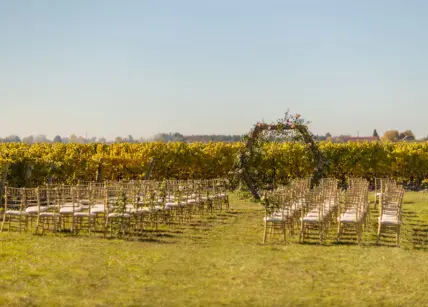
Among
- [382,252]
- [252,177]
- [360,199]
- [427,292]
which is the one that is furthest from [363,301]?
[252,177]

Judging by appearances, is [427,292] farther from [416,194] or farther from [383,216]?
[416,194]

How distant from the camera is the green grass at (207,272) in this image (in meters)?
8.04

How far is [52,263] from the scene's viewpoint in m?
10.1

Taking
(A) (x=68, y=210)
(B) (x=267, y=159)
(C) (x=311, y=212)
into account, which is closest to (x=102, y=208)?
(A) (x=68, y=210)

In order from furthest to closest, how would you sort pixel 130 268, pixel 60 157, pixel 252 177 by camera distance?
pixel 60 157 → pixel 252 177 → pixel 130 268

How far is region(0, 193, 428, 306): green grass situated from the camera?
8.04 metres

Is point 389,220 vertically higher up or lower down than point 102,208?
lower down

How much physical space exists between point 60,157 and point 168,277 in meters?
14.5

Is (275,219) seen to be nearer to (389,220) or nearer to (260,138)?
(389,220)

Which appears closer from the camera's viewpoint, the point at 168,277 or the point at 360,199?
the point at 168,277

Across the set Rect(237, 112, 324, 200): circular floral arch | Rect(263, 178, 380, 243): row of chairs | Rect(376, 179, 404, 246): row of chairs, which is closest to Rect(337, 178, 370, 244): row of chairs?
Rect(263, 178, 380, 243): row of chairs

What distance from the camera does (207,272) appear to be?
31.5ft

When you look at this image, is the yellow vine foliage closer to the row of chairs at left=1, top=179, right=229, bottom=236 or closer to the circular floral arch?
the circular floral arch

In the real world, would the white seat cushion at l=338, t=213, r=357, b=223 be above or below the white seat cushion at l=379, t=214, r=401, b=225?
above
